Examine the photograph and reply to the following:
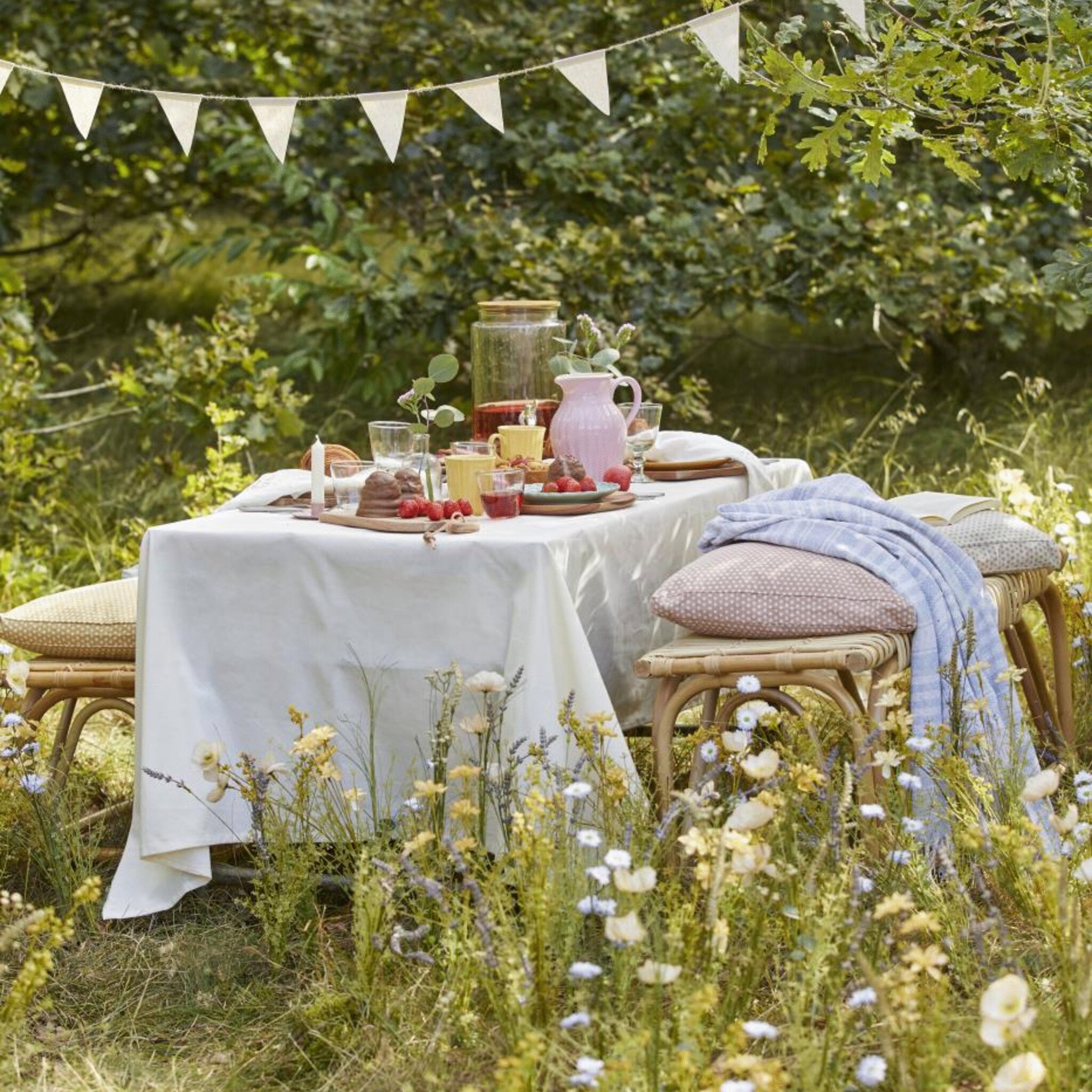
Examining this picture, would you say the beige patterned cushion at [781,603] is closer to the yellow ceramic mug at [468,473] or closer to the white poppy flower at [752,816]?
the yellow ceramic mug at [468,473]

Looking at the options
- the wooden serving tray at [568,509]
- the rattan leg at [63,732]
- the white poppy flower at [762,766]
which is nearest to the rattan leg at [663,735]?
the wooden serving tray at [568,509]

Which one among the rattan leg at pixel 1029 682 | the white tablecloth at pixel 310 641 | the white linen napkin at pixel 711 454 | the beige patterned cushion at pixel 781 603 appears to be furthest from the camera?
the rattan leg at pixel 1029 682

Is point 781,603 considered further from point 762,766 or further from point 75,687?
point 75,687

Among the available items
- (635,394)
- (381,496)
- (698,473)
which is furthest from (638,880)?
(698,473)

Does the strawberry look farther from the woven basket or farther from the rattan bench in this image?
the woven basket

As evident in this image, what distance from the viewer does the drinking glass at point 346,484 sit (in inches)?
110

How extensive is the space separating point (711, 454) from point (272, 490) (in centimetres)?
91

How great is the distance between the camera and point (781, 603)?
2625 millimetres

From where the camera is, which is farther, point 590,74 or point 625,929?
point 590,74

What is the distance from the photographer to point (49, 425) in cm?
638

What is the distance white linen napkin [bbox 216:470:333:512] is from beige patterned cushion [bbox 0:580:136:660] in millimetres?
268

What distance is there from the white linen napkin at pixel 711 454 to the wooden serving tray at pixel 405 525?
0.78m

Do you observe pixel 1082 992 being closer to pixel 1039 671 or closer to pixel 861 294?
pixel 1039 671

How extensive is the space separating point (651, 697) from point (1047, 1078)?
1.36 m
